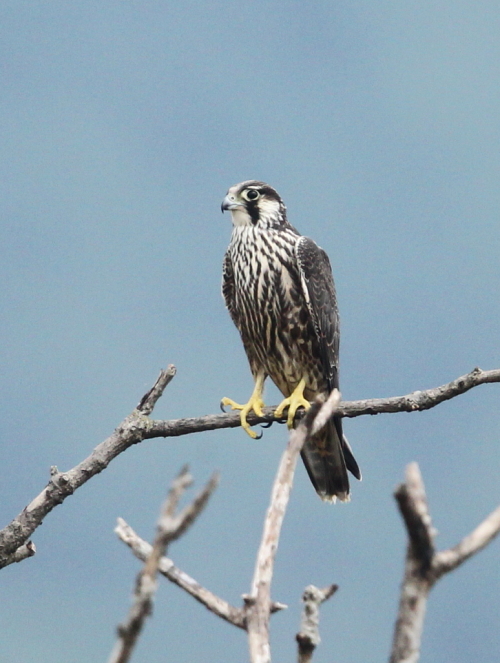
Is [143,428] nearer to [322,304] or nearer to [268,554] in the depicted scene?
[322,304]

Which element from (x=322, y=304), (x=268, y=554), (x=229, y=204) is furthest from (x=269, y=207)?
(x=268, y=554)

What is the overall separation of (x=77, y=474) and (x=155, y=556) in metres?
2.96

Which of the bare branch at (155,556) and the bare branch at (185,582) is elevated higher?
the bare branch at (185,582)

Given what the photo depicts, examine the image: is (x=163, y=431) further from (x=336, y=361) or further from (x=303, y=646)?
(x=303, y=646)

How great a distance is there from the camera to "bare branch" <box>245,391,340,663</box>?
5.05 feet

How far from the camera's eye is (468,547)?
116 cm

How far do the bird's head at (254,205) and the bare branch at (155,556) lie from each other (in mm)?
4276

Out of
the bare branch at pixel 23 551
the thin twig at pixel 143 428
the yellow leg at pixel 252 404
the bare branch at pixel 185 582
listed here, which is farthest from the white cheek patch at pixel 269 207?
the bare branch at pixel 185 582

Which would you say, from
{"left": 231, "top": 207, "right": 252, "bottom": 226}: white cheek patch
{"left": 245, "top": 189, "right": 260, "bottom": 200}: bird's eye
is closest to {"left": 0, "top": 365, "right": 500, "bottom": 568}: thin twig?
{"left": 231, "top": 207, "right": 252, "bottom": 226}: white cheek patch

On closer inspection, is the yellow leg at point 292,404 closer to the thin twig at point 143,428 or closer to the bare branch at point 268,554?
the thin twig at point 143,428

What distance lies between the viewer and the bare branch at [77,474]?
380cm

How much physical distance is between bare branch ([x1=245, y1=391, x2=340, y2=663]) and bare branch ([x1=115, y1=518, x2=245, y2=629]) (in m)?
0.04

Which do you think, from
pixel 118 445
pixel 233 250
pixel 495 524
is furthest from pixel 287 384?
pixel 495 524

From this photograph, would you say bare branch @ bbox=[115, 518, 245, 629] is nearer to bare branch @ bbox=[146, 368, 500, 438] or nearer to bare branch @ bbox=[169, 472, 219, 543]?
bare branch @ bbox=[169, 472, 219, 543]
